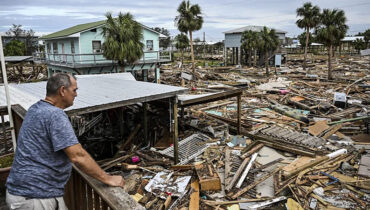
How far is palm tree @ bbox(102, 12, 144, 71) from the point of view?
861 inches

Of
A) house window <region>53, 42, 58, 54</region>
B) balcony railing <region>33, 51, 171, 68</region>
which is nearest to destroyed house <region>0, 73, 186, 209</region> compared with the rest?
balcony railing <region>33, 51, 171, 68</region>

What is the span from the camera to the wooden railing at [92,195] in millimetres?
2154

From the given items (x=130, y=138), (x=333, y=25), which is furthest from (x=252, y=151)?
(x=333, y=25)

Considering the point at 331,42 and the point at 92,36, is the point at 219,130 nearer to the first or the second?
the point at 92,36

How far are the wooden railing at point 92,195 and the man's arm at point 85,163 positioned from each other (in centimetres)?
7

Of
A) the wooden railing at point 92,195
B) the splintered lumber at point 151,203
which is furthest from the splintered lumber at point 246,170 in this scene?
the wooden railing at point 92,195

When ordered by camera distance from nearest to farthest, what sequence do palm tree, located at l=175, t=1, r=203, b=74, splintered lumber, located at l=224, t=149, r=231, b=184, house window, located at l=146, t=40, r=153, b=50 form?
splintered lumber, located at l=224, t=149, r=231, b=184, house window, located at l=146, t=40, r=153, b=50, palm tree, located at l=175, t=1, r=203, b=74

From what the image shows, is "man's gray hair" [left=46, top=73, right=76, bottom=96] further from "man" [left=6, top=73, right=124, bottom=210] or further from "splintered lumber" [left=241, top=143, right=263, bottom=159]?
"splintered lumber" [left=241, top=143, right=263, bottom=159]

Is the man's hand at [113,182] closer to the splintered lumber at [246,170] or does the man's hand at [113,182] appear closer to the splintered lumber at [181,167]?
the splintered lumber at [246,170]

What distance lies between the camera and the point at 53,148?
2330 millimetres


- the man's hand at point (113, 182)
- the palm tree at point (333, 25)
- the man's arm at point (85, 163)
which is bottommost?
the man's hand at point (113, 182)

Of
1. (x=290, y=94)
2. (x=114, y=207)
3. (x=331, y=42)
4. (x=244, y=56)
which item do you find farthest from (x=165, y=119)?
(x=244, y=56)

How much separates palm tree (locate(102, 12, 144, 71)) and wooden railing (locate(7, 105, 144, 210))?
1984 cm

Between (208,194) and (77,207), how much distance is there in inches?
212
